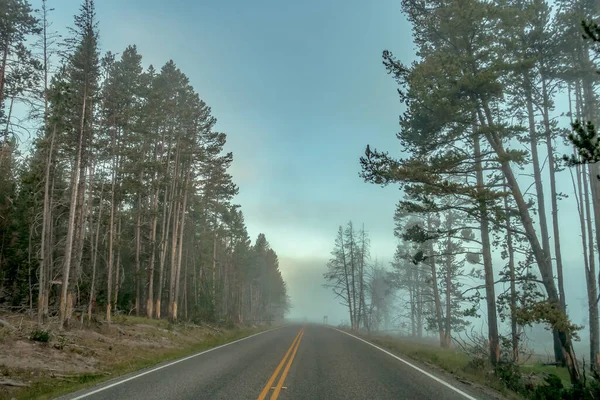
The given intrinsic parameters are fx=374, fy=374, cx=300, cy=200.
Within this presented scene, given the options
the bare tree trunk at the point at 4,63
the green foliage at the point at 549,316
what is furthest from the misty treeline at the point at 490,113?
the bare tree trunk at the point at 4,63

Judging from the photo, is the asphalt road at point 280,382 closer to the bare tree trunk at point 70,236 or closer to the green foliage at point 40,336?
the green foliage at point 40,336

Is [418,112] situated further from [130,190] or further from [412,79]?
[130,190]

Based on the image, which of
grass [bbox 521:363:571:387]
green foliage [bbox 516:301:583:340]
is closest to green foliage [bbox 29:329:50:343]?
green foliage [bbox 516:301:583:340]

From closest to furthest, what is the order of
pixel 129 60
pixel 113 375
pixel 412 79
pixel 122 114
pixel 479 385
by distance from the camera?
1. pixel 479 385
2. pixel 113 375
3. pixel 412 79
4. pixel 122 114
5. pixel 129 60

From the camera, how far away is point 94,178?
2322 cm

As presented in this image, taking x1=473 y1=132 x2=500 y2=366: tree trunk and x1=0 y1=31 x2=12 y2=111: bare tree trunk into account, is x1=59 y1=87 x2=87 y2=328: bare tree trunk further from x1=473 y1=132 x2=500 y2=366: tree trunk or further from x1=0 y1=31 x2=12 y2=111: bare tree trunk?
x1=473 y1=132 x2=500 y2=366: tree trunk

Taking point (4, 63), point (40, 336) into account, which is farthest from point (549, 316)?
point (4, 63)

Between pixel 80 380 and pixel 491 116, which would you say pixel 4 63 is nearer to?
pixel 80 380

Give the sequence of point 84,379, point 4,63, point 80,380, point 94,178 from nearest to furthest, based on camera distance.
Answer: point 80,380
point 84,379
point 4,63
point 94,178

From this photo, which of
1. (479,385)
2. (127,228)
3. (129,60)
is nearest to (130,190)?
(127,228)

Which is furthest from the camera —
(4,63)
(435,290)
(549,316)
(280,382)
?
(435,290)

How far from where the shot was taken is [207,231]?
150 feet

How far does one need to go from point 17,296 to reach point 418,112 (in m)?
23.3

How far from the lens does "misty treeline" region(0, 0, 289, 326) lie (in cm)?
1706
